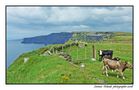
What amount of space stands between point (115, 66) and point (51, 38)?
43 cm

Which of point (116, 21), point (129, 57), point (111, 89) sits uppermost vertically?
point (116, 21)

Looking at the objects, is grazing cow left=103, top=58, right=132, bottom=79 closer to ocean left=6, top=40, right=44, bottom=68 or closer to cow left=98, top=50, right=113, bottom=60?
cow left=98, top=50, right=113, bottom=60

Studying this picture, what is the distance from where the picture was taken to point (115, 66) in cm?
274

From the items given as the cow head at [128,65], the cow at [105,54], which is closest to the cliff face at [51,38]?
the cow at [105,54]

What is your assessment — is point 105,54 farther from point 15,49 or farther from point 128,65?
point 15,49

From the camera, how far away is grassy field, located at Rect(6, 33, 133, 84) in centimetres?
270

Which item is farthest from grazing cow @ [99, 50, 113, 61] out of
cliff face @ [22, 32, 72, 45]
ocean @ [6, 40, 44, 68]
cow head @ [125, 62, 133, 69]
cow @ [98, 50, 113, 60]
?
ocean @ [6, 40, 44, 68]

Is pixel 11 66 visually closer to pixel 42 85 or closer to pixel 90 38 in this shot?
pixel 42 85

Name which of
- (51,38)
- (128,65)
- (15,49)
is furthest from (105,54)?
(15,49)

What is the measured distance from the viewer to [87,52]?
107 inches

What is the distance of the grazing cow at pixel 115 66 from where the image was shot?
8.89 feet

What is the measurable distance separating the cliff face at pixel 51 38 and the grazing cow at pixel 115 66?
0.92 feet
